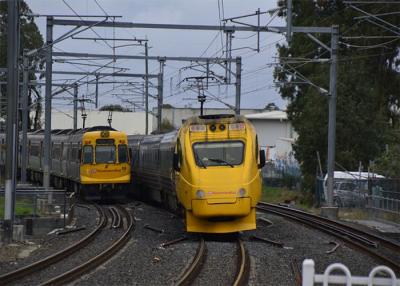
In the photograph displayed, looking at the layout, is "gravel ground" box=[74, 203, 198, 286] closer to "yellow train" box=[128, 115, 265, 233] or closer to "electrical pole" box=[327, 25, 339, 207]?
"yellow train" box=[128, 115, 265, 233]

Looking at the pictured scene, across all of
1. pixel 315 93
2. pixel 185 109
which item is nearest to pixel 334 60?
pixel 315 93

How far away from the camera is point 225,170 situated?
58.2 ft

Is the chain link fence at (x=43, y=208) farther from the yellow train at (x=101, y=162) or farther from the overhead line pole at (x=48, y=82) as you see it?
the yellow train at (x=101, y=162)

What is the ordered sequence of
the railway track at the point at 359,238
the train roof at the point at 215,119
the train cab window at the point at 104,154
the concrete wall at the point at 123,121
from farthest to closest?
the concrete wall at the point at 123,121 → the train cab window at the point at 104,154 → the train roof at the point at 215,119 → the railway track at the point at 359,238

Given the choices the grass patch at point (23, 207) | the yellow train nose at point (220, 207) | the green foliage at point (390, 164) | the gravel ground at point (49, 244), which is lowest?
the gravel ground at point (49, 244)

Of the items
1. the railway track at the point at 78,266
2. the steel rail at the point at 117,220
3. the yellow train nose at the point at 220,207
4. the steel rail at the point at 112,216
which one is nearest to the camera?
the railway track at the point at 78,266

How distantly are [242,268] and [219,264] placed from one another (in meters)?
1.17

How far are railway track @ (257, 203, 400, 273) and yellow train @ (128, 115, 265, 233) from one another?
2.77 metres

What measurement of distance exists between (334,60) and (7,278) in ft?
56.0

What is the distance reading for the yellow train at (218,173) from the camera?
17219 mm

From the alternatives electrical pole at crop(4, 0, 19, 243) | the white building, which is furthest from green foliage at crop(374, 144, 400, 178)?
the white building

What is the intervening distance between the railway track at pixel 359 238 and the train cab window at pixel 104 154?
708 centimetres

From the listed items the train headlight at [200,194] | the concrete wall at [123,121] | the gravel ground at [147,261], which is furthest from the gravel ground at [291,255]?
the concrete wall at [123,121]

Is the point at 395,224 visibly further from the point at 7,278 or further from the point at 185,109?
the point at 185,109
